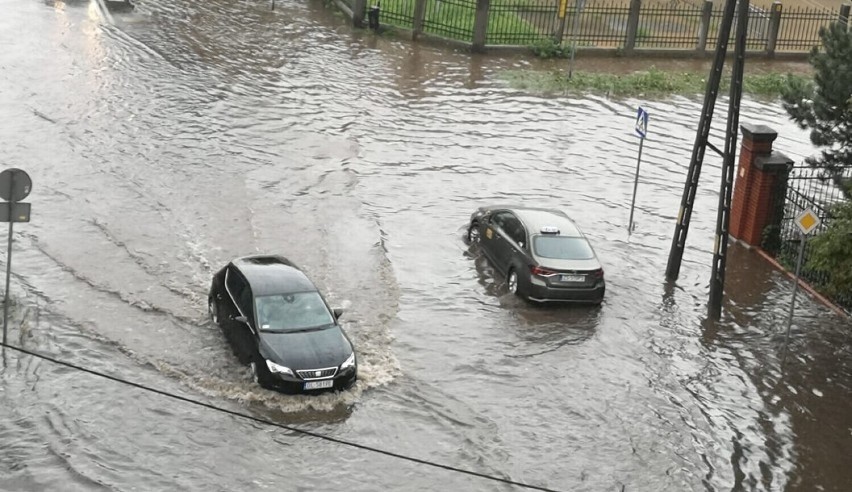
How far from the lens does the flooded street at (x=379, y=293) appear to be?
51.5ft

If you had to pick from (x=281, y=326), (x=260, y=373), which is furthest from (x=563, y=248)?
(x=260, y=373)

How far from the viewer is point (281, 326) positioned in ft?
57.5

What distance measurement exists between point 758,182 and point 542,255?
6056 mm

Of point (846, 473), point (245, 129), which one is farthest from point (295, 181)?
point (846, 473)

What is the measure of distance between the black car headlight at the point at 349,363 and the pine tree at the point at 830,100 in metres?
9.59

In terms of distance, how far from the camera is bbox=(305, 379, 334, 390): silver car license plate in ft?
54.5

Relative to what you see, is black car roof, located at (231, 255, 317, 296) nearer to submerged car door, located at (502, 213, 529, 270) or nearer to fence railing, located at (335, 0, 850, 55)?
submerged car door, located at (502, 213, 529, 270)

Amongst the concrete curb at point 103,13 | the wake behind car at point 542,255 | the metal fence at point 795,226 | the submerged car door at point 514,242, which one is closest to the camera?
the wake behind car at point 542,255

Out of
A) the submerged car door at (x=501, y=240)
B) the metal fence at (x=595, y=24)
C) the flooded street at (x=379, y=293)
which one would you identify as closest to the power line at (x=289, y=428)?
the flooded street at (x=379, y=293)

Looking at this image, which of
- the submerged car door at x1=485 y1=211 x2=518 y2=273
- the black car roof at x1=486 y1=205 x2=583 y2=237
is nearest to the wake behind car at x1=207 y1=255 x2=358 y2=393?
the submerged car door at x1=485 y1=211 x2=518 y2=273

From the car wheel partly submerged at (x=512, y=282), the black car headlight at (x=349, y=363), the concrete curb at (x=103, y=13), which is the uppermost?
the concrete curb at (x=103, y=13)

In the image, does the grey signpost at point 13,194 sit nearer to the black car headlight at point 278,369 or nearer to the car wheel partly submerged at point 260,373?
the car wheel partly submerged at point 260,373

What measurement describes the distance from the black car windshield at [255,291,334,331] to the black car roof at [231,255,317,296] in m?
0.14

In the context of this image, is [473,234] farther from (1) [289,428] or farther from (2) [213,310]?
(1) [289,428]
